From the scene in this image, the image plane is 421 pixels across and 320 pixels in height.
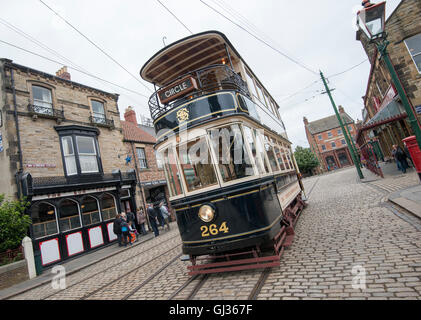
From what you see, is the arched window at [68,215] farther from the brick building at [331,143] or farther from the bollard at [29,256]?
the brick building at [331,143]

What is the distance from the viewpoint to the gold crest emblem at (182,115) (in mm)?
4371

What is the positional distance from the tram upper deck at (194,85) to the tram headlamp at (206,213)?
1610 millimetres

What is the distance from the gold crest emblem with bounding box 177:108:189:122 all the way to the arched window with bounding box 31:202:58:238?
8707 millimetres

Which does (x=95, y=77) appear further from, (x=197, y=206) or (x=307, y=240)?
(x=307, y=240)

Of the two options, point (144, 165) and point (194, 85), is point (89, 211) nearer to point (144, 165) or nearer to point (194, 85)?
point (144, 165)

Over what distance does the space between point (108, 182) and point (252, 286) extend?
10491 millimetres

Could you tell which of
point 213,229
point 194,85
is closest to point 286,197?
point 213,229

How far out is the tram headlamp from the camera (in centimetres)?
382

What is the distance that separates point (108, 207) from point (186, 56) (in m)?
9.73

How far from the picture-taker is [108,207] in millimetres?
11953

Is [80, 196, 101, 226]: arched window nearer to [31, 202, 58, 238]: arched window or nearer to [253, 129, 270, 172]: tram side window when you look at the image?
[31, 202, 58, 238]: arched window

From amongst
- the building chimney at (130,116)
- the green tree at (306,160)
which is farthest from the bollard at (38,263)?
the green tree at (306,160)

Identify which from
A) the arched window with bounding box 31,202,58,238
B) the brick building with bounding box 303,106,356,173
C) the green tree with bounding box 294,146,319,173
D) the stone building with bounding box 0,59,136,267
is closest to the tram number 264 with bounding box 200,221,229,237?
the stone building with bounding box 0,59,136,267

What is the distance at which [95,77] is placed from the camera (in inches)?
320
